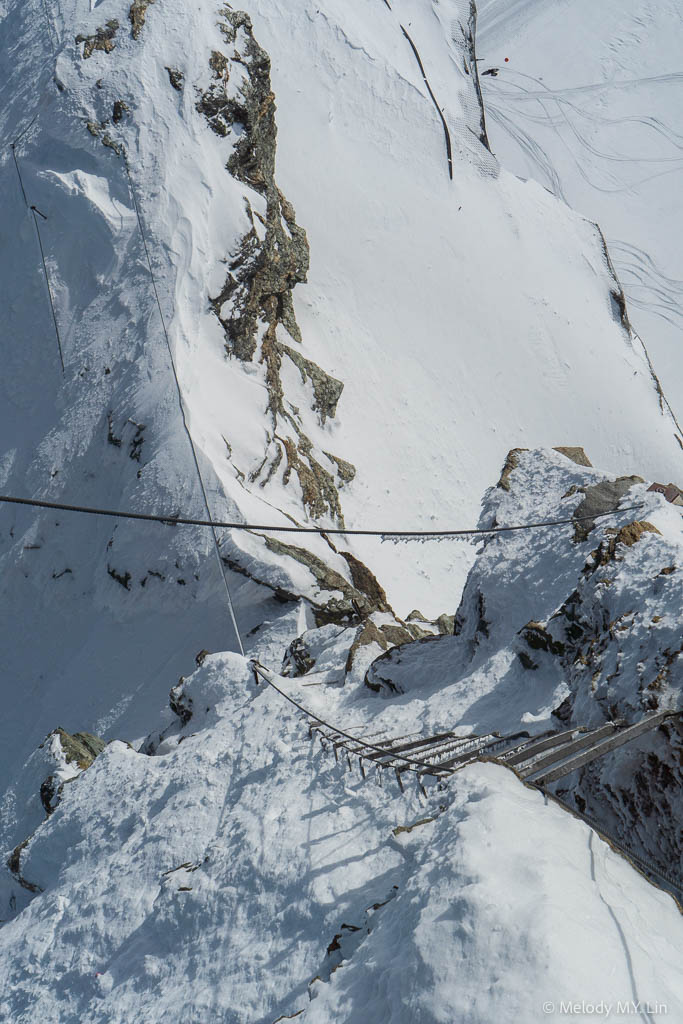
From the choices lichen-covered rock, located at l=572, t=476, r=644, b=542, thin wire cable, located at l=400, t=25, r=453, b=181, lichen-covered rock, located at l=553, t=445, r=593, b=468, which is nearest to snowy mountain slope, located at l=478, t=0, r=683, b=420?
thin wire cable, located at l=400, t=25, r=453, b=181

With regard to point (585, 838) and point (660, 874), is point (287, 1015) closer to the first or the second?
point (585, 838)

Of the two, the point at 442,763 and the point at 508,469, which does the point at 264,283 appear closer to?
the point at 508,469

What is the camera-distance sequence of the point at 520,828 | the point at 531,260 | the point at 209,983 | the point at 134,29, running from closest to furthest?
the point at 520,828 < the point at 209,983 < the point at 134,29 < the point at 531,260

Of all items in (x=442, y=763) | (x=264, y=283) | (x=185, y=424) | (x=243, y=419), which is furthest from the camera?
(x=264, y=283)

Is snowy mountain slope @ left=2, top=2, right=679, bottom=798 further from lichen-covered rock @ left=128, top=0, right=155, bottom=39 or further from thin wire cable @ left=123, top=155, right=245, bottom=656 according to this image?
lichen-covered rock @ left=128, top=0, right=155, bottom=39

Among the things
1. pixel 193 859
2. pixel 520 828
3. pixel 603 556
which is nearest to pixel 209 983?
pixel 193 859

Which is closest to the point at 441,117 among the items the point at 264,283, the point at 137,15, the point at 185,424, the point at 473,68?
the point at 473,68

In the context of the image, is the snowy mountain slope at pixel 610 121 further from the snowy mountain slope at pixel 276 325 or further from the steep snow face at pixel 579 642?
the steep snow face at pixel 579 642
